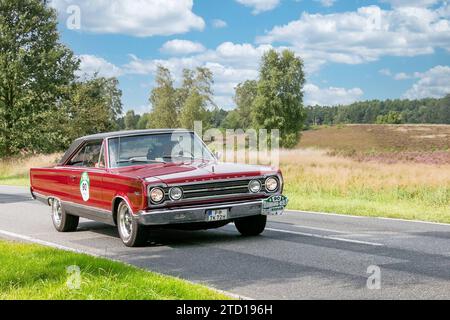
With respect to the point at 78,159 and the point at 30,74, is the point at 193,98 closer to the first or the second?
the point at 30,74

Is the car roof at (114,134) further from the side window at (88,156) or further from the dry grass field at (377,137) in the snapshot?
the dry grass field at (377,137)

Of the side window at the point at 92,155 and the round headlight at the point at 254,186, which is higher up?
the side window at the point at 92,155

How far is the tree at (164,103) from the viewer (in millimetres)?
94938

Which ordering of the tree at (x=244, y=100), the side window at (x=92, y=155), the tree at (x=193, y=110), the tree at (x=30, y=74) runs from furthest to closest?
the tree at (x=244, y=100), the tree at (x=193, y=110), the tree at (x=30, y=74), the side window at (x=92, y=155)

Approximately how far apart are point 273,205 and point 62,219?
4.27 metres

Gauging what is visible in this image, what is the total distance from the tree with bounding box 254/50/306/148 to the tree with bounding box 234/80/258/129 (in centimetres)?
4112

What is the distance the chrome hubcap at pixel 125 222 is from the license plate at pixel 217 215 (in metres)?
1.19

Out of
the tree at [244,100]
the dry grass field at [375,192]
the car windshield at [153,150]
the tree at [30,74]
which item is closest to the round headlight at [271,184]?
the car windshield at [153,150]

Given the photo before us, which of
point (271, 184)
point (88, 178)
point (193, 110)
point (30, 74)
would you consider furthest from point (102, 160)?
point (193, 110)

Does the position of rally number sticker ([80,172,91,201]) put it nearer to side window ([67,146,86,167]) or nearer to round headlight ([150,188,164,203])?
side window ([67,146,86,167])

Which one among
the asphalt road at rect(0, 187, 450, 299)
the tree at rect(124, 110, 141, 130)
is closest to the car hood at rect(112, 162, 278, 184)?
the asphalt road at rect(0, 187, 450, 299)
